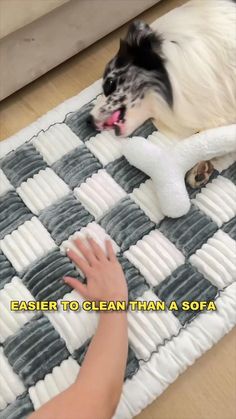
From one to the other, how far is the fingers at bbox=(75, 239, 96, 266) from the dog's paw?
11.1 inches

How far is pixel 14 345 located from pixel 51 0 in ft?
2.68

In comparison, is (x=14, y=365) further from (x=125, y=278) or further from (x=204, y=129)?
(x=204, y=129)

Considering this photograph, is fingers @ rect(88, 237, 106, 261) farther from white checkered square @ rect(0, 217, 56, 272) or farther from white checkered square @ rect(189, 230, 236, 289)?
white checkered square @ rect(189, 230, 236, 289)

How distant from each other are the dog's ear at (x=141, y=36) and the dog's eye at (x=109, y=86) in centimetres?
10

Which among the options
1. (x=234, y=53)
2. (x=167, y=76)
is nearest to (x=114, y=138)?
(x=167, y=76)

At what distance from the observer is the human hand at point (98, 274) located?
0.90 meters

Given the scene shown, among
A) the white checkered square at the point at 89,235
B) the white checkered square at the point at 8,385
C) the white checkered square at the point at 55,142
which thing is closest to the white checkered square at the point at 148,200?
the white checkered square at the point at 89,235

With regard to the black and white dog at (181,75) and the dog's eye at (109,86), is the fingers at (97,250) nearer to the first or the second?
the black and white dog at (181,75)

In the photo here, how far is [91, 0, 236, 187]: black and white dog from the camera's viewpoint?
3.40 ft

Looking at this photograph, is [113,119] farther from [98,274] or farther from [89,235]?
[98,274]

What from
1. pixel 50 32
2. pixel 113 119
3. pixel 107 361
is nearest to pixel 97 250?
pixel 107 361

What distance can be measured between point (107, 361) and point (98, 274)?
19cm

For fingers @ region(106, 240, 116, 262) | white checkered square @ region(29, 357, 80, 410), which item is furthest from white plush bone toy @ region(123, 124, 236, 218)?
white checkered square @ region(29, 357, 80, 410)

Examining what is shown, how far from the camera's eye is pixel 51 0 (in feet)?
3.60
